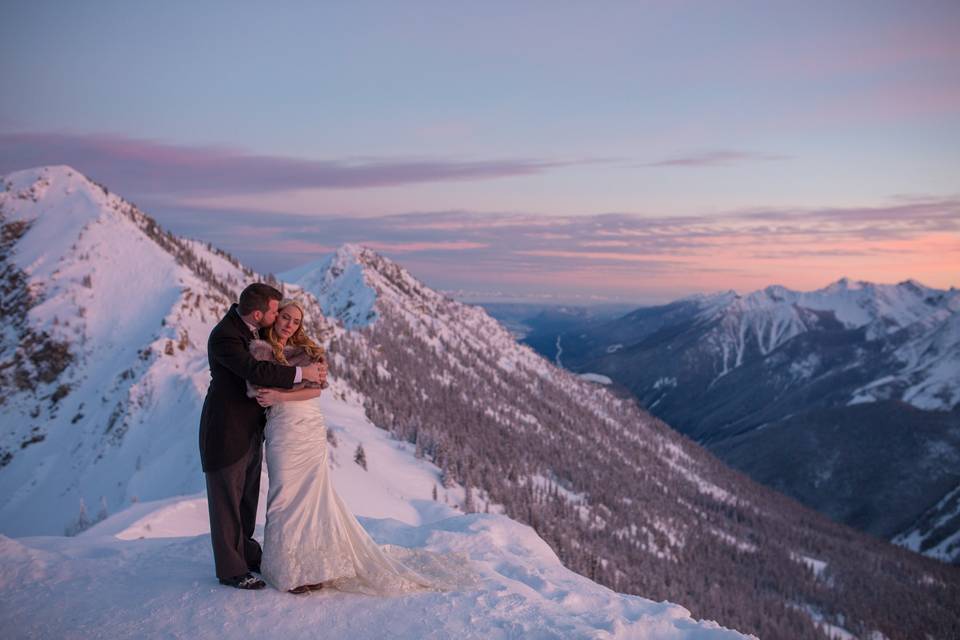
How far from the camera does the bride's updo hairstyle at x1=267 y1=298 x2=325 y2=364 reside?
35.2ft

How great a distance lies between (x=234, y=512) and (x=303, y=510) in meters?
1.31

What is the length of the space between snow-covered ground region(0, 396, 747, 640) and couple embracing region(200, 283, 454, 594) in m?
0.41

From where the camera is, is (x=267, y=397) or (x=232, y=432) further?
(x=232, y=432)

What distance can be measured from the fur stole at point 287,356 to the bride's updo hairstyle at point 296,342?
76 mm

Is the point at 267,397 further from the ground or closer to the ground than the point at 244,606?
further from the ground

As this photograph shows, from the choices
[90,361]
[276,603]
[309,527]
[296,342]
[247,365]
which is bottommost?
[90,361]

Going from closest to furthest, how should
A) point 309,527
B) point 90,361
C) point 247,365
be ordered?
point 247,365, point 309,527, point 90,361

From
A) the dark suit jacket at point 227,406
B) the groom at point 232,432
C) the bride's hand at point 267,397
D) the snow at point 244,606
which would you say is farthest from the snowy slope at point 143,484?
the bride's hand at point 267,397

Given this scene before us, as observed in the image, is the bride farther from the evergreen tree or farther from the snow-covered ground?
the evergreen tree

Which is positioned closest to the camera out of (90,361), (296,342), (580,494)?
(296,342)

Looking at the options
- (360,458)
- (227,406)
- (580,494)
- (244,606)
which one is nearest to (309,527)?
(244,606)

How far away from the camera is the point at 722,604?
114 metres

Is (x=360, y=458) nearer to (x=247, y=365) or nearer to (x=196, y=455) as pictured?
(x=196, y=455)

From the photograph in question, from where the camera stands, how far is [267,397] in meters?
10.3
